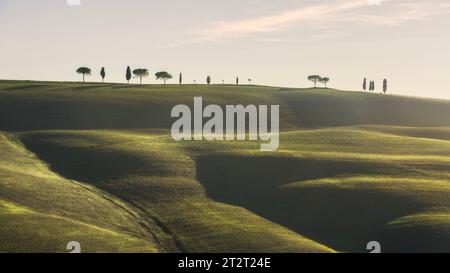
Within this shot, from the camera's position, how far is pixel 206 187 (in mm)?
73062

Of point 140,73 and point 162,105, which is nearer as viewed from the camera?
point 162,105

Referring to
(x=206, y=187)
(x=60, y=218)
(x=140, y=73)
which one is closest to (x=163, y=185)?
(x=206, y=187)

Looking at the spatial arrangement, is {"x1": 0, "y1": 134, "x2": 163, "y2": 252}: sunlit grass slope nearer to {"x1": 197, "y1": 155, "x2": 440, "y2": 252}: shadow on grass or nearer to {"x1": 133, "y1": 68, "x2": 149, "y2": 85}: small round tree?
{"x1": 197, "y1": 155, "x2": 440, "y2": 252}: shadow on grass

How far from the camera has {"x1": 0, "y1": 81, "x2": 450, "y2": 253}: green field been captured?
5653 cm

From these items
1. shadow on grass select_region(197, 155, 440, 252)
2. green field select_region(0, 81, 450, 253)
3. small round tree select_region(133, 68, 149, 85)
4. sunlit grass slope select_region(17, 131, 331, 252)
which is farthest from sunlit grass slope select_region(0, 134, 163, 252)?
small round tree select_region(133, 68, 149, 85)

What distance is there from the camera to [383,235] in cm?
5888

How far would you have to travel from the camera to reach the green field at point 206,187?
5653 cm

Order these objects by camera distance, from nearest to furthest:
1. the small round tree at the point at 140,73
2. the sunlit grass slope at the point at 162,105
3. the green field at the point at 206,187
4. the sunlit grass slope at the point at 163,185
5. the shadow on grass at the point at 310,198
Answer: the sunlit grass slope at the point at 163,185 < the green field at the point at 206,187 < the shadow on grass at the point at 310,198 < the sunlit grass slope at the point at 162,105 < the small round tree at the point at 140,73

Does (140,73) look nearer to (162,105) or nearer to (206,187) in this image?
(162,105)

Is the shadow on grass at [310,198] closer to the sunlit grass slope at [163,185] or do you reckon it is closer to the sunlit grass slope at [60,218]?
the sunlit grass slope at [163,185]

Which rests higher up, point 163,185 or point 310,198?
point 163,185

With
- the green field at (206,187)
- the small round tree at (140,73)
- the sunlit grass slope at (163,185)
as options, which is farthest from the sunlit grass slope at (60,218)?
the small round tree at (140,73)
